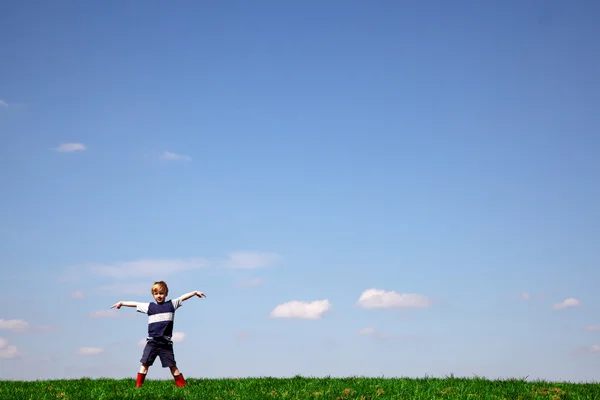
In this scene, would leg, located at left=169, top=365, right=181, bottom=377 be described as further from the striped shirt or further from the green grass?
the striped shirt

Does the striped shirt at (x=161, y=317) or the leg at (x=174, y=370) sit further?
the striped shirt at (x=161, y=317)

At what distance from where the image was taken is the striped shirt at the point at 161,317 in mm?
15359

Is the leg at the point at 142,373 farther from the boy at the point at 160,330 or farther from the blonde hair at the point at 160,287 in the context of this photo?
the blonde hair at the point at 160,287

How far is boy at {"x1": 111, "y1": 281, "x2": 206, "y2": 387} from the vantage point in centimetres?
1523

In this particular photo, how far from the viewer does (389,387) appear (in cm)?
1384

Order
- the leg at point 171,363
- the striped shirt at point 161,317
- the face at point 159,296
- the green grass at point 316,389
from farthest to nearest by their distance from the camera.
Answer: the face at point 159,296 → the striped shirt at point 161,317 → the leg at point 171,363 → the green grass at point 316,389

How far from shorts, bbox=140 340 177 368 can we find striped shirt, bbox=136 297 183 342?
0.14 m

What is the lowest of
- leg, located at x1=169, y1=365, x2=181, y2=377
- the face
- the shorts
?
leg, located at x1=169, y1=365, x2=181, y2=377

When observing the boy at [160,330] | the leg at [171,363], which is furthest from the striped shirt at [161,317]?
the leg at [171,363]

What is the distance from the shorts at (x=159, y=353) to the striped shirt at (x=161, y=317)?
0.47 ft

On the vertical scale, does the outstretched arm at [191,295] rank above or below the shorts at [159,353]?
above

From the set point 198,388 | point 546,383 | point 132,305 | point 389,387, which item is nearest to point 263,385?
point 198,388

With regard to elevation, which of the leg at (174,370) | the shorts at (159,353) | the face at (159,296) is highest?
the face at (159,296)

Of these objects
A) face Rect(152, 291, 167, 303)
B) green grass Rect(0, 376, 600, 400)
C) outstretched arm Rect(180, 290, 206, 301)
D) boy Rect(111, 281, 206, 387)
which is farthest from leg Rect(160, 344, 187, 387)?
outstretched arm Rect(180, 290, 206, 301)
